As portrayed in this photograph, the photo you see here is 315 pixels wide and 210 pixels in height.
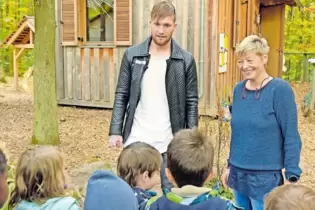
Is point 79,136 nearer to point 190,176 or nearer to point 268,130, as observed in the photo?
point 268,130

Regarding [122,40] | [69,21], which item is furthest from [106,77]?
[69,21]

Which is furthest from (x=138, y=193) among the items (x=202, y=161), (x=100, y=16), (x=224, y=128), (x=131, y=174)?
(x=100, y=16)

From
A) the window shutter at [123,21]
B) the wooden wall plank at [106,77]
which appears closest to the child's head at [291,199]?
the window shutter at [123,21]

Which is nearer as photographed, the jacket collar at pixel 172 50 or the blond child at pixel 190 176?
the blond child at pixel 190 176

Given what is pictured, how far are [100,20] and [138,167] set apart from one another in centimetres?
824

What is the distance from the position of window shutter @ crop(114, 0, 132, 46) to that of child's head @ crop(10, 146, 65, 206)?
25.4 feet

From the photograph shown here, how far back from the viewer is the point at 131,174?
260 centimetres

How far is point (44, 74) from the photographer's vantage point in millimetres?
7043

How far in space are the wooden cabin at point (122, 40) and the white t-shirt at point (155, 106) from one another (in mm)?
6076

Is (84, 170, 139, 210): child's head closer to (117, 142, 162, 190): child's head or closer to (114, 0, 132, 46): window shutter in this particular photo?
(117, 142, 162, 190): child's head

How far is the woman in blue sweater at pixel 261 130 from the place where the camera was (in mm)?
2857

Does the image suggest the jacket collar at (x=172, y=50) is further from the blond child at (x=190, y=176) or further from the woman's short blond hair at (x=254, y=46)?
the blond child at (x=190, y=176)

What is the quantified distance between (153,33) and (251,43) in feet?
2.25

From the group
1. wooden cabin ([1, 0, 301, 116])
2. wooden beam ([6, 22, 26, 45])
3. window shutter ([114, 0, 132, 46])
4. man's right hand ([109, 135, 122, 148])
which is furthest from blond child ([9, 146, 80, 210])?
wooden beam ([6, 22, 26, 45])
